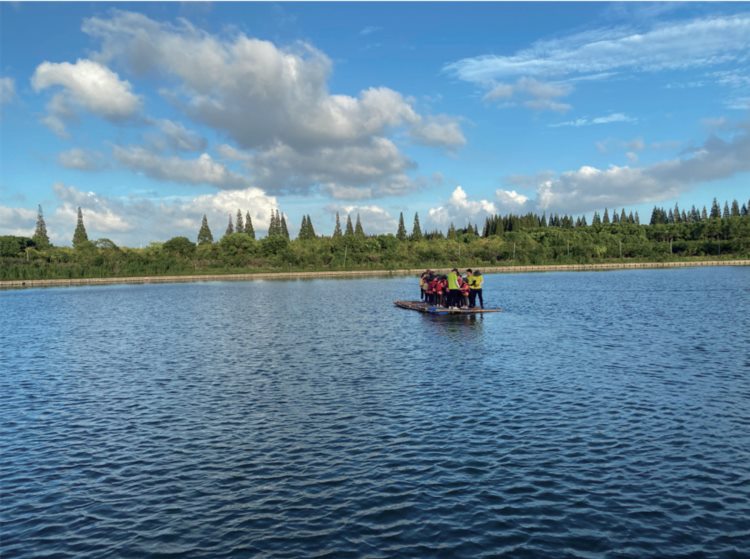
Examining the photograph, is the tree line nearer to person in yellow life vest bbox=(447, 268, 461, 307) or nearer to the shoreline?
the shoreline

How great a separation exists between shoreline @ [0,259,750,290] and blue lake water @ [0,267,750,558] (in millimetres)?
108555

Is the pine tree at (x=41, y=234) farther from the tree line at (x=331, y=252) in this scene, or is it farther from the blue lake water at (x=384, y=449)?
the blue lake water at (x=384, y=449)

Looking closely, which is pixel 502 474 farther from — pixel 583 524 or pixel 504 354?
pixel 504 354

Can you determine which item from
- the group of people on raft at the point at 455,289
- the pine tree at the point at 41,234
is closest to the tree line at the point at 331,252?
the pine tree at the point at 41,234

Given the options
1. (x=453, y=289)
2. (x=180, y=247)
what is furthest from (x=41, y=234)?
(x=453, y=289)

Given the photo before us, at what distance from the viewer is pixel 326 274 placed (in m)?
152

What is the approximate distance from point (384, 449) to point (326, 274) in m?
136

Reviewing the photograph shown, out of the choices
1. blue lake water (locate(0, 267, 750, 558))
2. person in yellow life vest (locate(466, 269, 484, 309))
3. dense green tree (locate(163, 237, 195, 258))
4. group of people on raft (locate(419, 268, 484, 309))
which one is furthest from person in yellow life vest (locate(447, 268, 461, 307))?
dense green tree (locate(163, 237, 195, 258))

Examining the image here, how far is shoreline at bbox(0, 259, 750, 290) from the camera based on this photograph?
437 feet

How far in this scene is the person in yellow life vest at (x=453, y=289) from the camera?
49.6 meters

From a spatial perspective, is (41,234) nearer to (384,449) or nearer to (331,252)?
(331,252)

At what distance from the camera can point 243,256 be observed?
553ft

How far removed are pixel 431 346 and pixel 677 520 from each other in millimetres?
22477

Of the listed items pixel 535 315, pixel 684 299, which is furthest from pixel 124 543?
pixel 684 299
